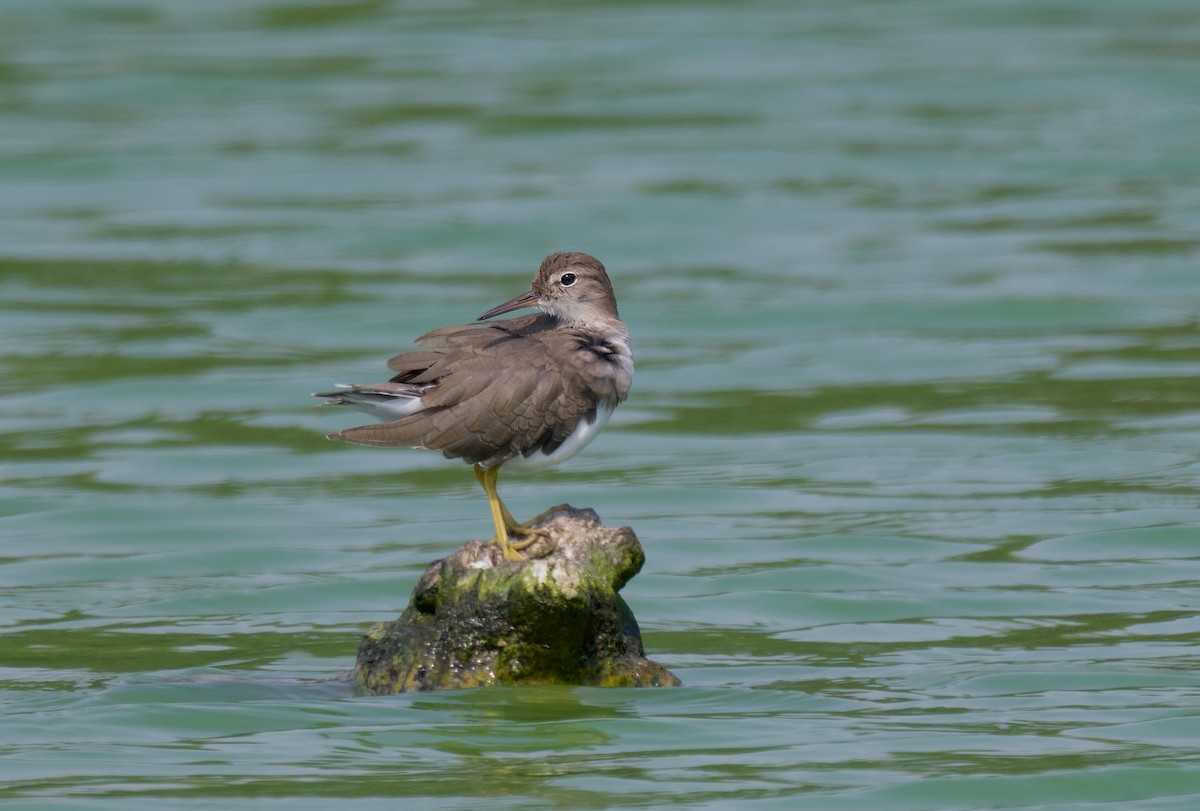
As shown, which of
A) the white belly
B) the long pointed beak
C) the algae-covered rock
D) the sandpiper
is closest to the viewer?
the algae-covered rock

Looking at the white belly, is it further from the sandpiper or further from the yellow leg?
the yellow leg

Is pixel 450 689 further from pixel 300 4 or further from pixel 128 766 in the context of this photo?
pixel 300 4

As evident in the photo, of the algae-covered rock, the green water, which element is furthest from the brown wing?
the green water

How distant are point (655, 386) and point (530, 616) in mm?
9252

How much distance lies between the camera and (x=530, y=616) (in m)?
9.41

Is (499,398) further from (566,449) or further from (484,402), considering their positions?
(566,449)

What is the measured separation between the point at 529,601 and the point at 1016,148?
17.8 m

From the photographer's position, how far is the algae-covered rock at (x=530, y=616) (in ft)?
30.8

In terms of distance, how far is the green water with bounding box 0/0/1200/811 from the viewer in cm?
979

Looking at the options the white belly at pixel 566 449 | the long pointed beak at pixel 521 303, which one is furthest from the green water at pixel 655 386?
the long pointed beak at pixel 521 303

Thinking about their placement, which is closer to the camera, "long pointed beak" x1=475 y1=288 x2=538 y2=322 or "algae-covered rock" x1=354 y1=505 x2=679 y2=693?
"algae-covered rock" x1=354 y1=505 x2=679 y2=693

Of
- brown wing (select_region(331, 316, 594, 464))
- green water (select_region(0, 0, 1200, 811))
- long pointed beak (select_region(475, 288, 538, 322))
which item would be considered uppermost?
long pointed beak (select_region(475, 288, 538, 322))

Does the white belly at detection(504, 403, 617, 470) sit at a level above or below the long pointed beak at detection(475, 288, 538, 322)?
below

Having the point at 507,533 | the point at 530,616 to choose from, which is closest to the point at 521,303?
the point at 507,533
